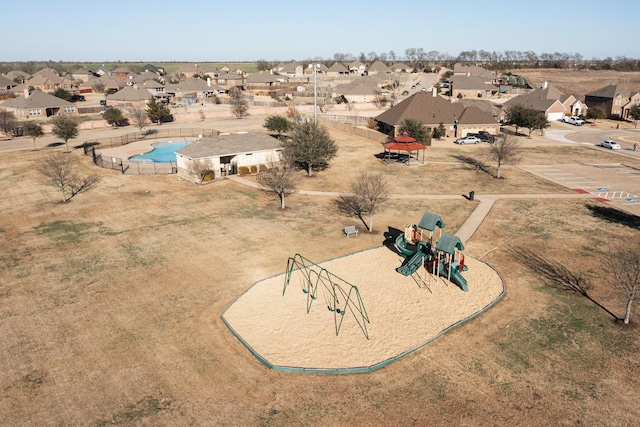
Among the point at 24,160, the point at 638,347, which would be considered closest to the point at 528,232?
the point at 638,347

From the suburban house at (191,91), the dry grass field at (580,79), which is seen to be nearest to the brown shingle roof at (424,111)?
the suburban house at (191,91)

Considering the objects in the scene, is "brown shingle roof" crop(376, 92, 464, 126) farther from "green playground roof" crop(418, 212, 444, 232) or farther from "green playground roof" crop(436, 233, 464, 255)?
"green playground roof" crop(436, 233, 464, 255)

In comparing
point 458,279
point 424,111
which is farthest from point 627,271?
point 424,111

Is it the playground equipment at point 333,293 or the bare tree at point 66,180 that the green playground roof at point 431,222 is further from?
the bare tree at point 66,180

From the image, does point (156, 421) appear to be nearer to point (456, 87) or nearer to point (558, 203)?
point (558, 203)

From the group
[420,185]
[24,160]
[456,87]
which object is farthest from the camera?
[456,87]

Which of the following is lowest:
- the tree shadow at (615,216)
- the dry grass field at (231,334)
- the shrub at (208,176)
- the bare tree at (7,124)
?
the dry grass field at (231,334)
